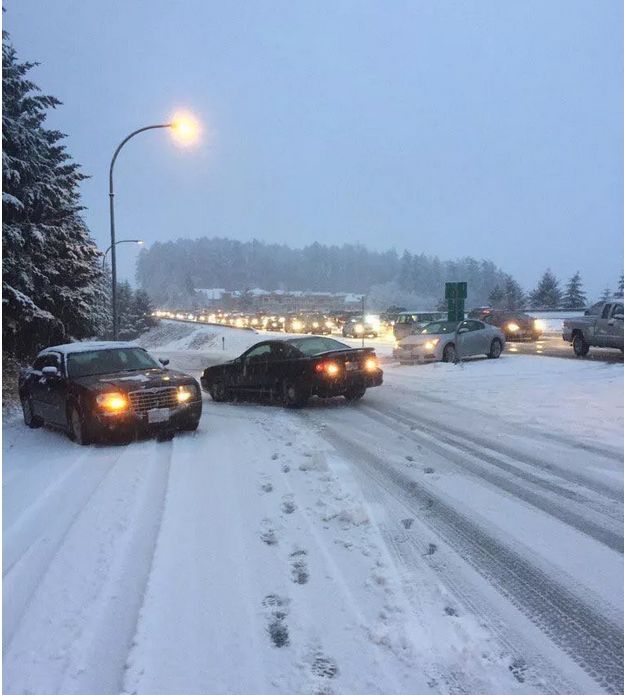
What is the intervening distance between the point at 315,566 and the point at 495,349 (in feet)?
56.6

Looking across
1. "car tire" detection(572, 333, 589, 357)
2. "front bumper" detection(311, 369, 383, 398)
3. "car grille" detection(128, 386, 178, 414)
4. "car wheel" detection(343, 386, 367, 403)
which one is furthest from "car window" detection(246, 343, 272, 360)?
"car tire" detection(572, 333, 589, 357)

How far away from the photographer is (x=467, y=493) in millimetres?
5992

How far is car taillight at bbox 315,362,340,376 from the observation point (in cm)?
1117

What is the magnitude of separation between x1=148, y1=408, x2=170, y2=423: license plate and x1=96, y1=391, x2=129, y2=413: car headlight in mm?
369

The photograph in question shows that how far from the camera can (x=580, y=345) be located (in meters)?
20.1

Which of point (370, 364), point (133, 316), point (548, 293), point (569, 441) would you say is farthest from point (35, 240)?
point (548, 293)

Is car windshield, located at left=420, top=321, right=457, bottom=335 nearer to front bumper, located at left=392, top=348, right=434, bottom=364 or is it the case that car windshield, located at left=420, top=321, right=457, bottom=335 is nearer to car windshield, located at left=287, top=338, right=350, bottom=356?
front bumper, located at left=392, top=348, right=434, bottom=364

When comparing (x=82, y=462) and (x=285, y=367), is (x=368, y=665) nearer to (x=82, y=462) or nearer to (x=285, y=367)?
(x=82, y=462)

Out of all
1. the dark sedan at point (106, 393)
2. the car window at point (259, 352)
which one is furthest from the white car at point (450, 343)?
the dark sedan at point (106, 393)

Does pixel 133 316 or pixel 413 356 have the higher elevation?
pixel 133 316

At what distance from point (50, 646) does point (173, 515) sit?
2.02 meters

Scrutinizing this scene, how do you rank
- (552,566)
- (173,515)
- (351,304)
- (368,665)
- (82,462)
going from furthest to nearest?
(351,304)
(82,462)
(173,515)
(552,566)
(368,665)

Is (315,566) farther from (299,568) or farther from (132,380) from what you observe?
(132,380)

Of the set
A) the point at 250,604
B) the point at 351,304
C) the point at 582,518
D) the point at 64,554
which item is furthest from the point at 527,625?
the point at 351,304
